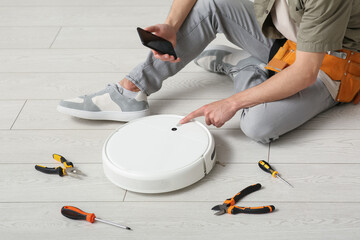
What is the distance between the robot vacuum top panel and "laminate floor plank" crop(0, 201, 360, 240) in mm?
99

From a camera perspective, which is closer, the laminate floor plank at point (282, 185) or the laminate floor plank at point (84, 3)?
the laminate floor plank at point (282, 185)

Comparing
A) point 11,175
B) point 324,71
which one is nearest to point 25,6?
point 11,175

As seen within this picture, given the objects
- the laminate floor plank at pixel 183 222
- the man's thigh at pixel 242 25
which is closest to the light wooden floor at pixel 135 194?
the laminate floor plank at pixel 183 222

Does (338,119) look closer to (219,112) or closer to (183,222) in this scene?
(219,112)

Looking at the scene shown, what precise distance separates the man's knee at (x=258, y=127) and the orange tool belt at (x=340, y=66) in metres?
0.17

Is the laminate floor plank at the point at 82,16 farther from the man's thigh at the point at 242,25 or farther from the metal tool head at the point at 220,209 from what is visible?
the metal tool head at the point at 220,209

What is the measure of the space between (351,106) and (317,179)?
1.31 feet

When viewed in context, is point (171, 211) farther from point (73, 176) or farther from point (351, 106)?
point (351, 106)

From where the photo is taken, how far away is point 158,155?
1.49 m

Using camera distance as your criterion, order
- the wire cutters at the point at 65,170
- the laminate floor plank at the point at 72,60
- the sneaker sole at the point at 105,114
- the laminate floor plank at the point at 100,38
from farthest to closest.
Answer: the laminate floor plank at the point at 100,38
the laminate floor plank at the point at 72,60
the sneaker sole at the point at 105,114
the wire cutters at the point at 65,170

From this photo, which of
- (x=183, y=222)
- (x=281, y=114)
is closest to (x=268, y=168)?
(x=281, y=114)

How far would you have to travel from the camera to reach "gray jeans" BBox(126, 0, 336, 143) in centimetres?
159

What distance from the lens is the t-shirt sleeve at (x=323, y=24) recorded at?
4.43 ft

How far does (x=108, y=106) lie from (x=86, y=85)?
11.2 inches
